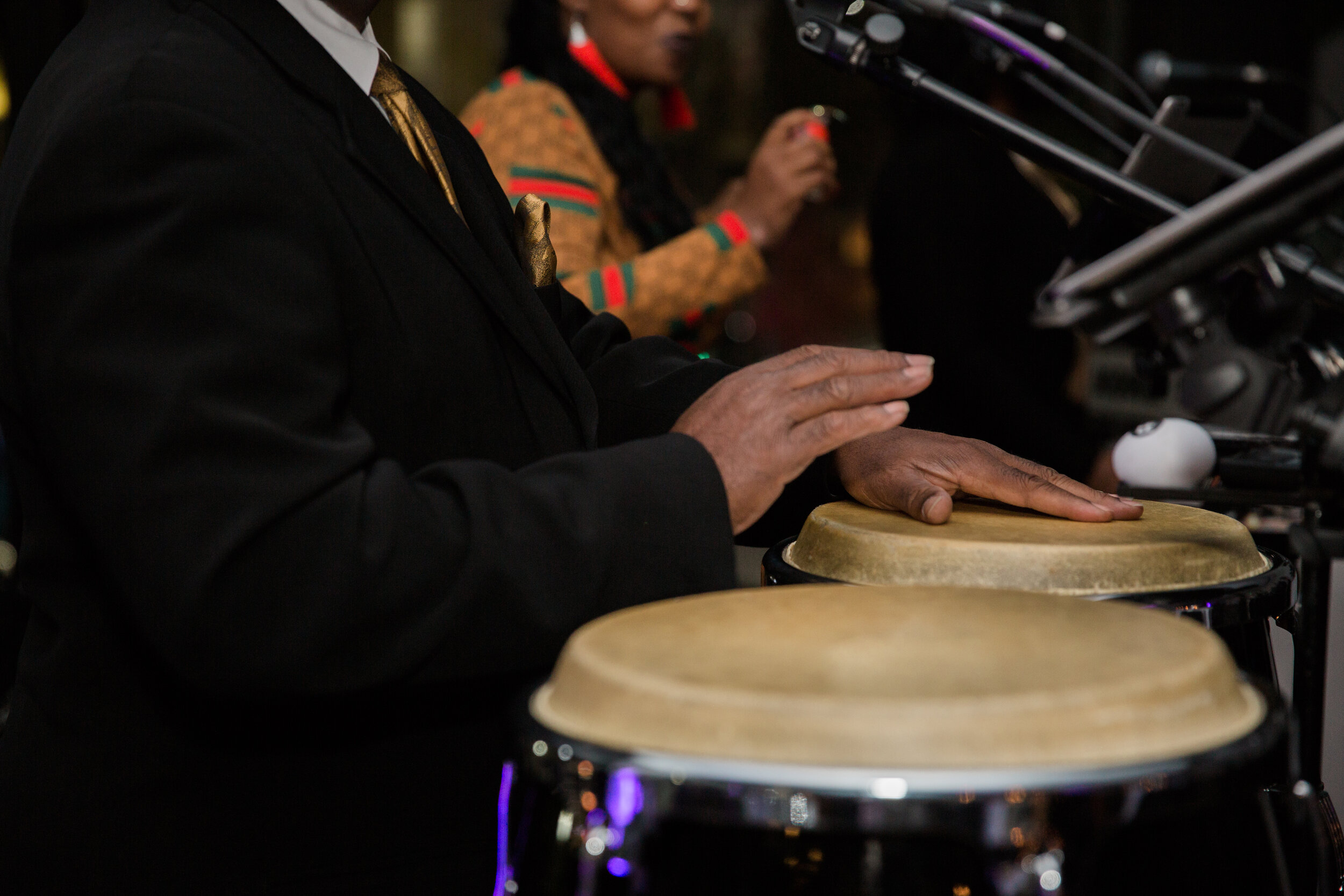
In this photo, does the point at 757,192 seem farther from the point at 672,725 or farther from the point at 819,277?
the point at 819,277

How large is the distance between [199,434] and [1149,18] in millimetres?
5188

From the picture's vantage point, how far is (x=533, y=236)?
4.79ft

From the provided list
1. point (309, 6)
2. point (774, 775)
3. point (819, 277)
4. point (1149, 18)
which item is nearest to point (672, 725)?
point (774, 775)

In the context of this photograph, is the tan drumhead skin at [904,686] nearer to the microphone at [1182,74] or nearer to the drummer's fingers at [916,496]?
the drummer's fingers at [916,496]

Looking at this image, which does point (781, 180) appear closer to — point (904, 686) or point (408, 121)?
point (408, 121)

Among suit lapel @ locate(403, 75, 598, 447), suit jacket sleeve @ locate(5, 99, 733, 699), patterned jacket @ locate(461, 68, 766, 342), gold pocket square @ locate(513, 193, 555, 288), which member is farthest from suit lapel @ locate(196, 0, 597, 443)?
patterned jacket @ locate(461, 68, 766, 342)

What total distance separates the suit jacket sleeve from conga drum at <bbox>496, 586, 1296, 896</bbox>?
12 centimetres

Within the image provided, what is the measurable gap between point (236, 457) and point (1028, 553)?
68 centimetres

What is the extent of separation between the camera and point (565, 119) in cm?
235

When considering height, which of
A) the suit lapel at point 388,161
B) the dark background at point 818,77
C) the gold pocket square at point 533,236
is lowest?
the dark background at point 818,77

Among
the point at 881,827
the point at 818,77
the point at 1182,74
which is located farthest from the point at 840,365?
the point at 818,77

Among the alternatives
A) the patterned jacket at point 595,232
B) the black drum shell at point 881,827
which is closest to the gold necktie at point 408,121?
the black drum shell at point 881,827

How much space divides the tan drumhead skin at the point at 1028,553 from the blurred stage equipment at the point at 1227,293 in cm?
18

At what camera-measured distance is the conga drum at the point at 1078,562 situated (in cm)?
112
